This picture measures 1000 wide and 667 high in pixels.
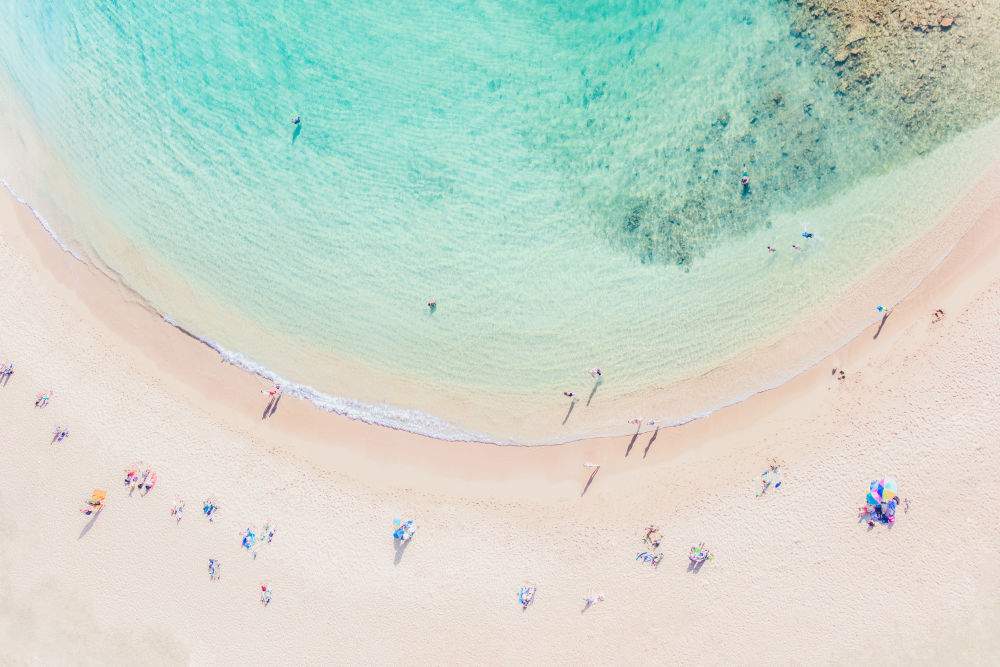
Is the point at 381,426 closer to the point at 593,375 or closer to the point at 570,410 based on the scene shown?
the point at 570,410

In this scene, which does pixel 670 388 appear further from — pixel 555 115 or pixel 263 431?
pixel 263 431

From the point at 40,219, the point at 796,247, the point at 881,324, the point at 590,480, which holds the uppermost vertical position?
the point at 796,247

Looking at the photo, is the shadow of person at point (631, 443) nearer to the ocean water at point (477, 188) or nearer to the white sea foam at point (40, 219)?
the ocean water at point (477, 188)

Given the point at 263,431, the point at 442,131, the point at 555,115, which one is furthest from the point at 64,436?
the point at 555,115

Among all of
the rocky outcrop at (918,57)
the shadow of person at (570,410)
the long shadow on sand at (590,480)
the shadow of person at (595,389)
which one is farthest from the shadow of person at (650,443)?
the rocky outcrop at (918,57)

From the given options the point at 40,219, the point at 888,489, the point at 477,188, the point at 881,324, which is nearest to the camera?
the point at 888,489

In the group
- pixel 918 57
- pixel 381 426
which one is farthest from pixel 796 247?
pixel 381 426
